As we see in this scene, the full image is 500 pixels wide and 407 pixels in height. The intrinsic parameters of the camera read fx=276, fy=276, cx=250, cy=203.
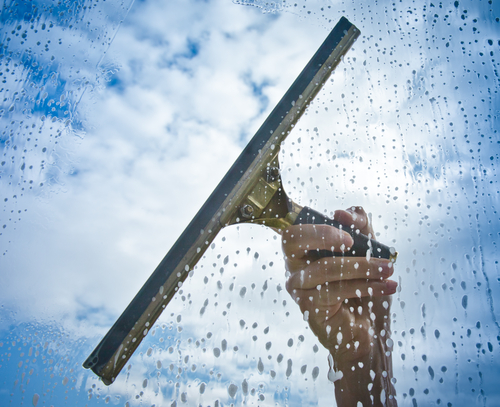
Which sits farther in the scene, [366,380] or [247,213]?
[247,213]

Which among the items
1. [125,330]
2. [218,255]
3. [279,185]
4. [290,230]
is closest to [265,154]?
[279,185]

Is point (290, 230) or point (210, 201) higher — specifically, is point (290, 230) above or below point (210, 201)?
above

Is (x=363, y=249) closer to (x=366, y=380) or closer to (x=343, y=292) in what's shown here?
(x=343, y=292)

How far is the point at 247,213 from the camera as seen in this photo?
1.28m

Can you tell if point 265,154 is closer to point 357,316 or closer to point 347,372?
point 357,316

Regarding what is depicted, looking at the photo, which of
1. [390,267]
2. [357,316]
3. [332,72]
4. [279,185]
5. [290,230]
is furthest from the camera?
[332,72]

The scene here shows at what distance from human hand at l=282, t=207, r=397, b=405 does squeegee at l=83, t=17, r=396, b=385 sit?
6cm

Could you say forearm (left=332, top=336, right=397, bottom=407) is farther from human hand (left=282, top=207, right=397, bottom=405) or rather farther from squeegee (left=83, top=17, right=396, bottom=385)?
squeegee (left=83, top=17, right=396, bottom=385)

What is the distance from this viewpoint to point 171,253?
1.19 m

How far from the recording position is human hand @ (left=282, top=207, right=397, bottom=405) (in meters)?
1.04

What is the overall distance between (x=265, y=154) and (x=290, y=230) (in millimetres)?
427

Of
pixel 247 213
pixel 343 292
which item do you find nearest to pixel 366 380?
pixel 343 292

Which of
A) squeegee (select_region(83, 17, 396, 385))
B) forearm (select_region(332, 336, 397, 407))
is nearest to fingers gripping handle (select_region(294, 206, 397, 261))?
squeegee (select_region(83, 17, 396, 385))

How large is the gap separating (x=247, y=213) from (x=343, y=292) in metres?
0.52
